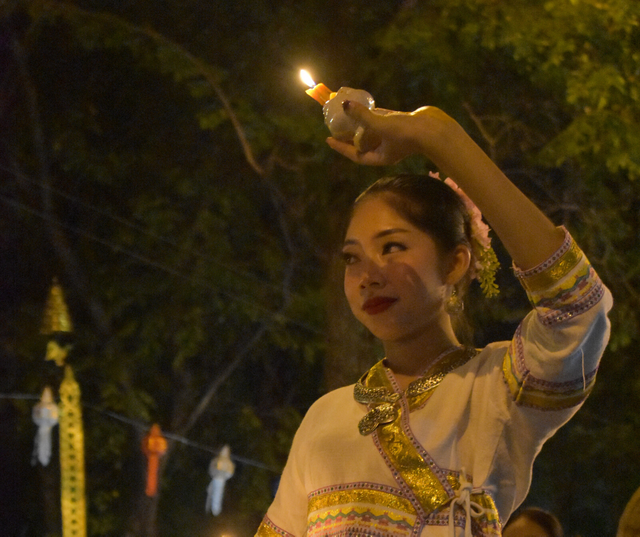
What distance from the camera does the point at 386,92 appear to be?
5.67m

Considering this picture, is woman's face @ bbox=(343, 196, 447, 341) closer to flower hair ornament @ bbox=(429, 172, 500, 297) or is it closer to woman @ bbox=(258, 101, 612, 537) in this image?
woman @ bbox=(258, 101, 612, 537)

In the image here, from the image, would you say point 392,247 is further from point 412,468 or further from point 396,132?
point 412,468

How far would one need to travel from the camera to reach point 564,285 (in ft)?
5.10

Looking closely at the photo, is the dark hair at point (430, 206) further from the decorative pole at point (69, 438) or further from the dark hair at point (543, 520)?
the decorative pole at point (69, 438)

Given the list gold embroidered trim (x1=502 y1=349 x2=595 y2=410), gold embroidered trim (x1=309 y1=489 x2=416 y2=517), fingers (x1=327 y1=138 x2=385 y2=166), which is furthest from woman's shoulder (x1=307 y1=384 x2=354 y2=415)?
fingers (x1=327 y1=138 x2=385 y2=166)

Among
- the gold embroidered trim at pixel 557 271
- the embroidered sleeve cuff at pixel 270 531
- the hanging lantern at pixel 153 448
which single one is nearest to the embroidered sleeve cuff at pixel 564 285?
the gold embroidered trim at pixel 557 271

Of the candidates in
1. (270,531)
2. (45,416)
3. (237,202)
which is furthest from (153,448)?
(270,531)

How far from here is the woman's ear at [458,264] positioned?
6.41 ft

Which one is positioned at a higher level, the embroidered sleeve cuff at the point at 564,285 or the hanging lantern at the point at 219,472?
the hanging lantern at the point at 219,472

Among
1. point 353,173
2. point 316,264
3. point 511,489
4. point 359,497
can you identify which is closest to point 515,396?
point 511,489

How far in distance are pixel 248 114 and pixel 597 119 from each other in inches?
97.5

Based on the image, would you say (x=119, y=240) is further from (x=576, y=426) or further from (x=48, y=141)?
(x=576, y=426)

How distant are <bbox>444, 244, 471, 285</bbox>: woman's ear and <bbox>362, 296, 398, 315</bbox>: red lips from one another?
149 mm

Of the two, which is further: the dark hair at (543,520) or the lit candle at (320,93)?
the dark hair at (543,520)
